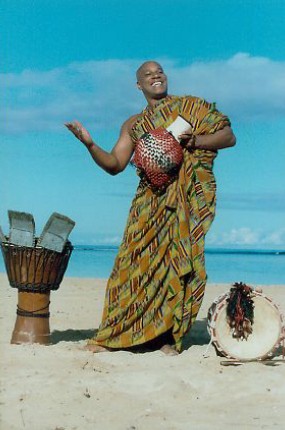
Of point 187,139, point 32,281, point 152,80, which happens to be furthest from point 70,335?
point 152,80

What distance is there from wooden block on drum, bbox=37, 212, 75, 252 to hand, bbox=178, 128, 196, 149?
106 cm

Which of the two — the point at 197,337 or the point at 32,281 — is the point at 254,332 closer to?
the point at 197,337

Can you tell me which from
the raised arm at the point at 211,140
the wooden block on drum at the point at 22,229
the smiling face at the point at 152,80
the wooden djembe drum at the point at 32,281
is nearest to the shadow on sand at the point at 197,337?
the wooden djembe drum at the point at 32,281

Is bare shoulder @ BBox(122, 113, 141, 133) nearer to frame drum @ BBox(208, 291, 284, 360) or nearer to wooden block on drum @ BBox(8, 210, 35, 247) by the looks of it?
wooden block on drum @ BBox(8, 210, 35, 247)

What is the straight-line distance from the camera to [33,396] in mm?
5078

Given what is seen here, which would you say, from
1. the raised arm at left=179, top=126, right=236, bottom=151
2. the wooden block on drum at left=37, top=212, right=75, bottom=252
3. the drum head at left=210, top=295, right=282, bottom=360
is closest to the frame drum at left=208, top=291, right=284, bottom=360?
the drum head at left=210, top=295, right=282, bottom=360

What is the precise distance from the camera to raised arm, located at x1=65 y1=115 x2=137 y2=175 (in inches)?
255

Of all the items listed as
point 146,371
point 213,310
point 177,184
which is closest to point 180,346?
point 213,310

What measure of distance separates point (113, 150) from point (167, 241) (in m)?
0.91

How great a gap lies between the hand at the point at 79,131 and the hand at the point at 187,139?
0.72 metres

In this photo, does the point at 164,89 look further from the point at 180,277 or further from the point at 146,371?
the point at 146,371

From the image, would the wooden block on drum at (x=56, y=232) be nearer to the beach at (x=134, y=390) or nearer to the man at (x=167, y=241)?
the man at (x=167, y=241)

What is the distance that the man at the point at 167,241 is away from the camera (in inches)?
255

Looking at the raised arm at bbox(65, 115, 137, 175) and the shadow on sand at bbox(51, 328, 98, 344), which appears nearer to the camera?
the raised arm at bbox(65, 115, 137, 175)
